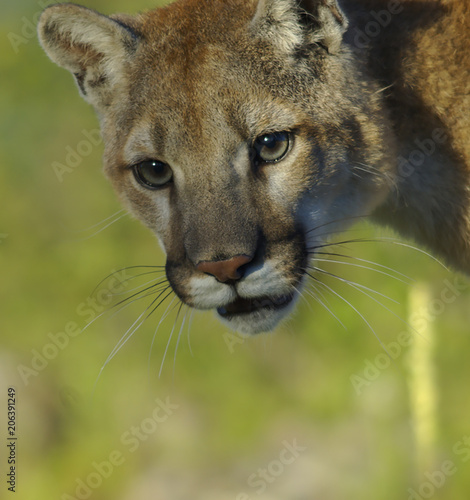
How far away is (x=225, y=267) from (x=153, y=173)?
34.0 inches

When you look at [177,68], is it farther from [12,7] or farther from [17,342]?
[12,7]

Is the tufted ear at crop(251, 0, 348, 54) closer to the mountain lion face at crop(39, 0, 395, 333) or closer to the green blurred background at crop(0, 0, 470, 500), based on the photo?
the mountain lion face at crop(39, 0, 395, 333)

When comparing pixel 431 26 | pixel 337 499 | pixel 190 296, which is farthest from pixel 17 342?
pixel 431 26

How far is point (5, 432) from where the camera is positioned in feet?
24.7

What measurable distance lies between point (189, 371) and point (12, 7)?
4497mm

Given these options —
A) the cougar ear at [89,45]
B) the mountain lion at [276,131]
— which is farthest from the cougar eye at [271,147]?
the cougar ear at [89,45]

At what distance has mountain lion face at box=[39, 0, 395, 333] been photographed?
12.4 feet

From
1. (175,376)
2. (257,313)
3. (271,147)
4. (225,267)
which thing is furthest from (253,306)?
(175,376)

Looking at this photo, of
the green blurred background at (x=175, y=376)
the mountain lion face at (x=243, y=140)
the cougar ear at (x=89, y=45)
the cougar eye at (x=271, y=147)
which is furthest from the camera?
the green blurred background at (x=175, y=376)

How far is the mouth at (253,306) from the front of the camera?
3.97m

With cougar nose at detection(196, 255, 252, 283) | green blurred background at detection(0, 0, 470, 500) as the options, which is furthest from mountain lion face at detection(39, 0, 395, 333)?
green blurred background at detection(0, 0, 470, 500)

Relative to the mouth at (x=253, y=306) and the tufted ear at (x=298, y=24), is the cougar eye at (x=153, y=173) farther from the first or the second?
the tufted ear at (x=298, y=24)

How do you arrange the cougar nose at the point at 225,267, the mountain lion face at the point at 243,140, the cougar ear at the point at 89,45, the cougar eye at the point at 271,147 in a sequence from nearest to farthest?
the cougar nose at the point at 225,267 < the mountain lion face at the point at 243,140 < the cougar eye at the point at 271,147 < the cougar ear at the point at 89,45

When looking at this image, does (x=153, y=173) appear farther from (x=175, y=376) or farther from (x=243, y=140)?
(x=175, y=376)
